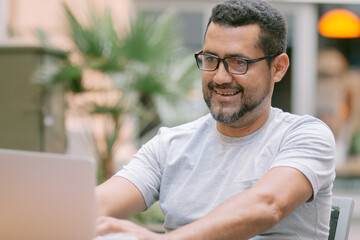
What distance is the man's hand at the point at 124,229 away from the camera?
68.5 inches

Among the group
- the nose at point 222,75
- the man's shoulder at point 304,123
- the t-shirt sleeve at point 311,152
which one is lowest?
the t-shirt sleeve at point 311,152

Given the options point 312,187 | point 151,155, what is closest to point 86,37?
point 151,155

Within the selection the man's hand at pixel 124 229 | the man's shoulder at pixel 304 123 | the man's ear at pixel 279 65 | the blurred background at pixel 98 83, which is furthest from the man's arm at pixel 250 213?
the blurred background at pixel 98 83

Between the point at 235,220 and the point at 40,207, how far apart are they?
1.84 feet

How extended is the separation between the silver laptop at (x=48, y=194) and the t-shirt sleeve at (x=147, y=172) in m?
0.75

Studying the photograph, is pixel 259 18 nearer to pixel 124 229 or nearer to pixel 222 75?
pixel 222 75

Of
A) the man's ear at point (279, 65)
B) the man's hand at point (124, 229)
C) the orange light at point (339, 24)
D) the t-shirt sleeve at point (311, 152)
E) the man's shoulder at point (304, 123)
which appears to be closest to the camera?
the man's hand at point (124, 229)

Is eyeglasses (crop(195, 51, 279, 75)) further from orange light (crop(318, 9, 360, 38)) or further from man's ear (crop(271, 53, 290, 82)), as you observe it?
orange light (crop(318, 9, 360, 38))

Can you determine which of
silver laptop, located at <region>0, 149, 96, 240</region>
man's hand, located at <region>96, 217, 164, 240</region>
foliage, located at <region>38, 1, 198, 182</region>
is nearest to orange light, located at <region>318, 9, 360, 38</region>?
foliage, located at <region>38, 1, 198, 182</region>

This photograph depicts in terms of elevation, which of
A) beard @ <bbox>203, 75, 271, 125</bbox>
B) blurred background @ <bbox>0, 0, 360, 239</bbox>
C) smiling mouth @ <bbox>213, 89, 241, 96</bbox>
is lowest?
blurred background @ <bbox>0, 0, 360, 239</bbox>

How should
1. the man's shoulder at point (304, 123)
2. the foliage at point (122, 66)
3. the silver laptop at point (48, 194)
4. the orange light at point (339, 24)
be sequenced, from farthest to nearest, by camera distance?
the orange light at point (339, 24) → the foliage at point (122, 66) → the man's shoulder at point (304, 123) → the silver laptop at point (48, 194)

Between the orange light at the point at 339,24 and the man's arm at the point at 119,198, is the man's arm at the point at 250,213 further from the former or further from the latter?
A: the orange light at the point at 339,24

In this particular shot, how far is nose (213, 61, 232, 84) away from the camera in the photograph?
2.15 metres

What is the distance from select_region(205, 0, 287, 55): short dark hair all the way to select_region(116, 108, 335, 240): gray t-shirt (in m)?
0.24
